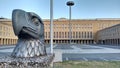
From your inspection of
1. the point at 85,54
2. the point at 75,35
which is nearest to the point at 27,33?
the point at 85,54

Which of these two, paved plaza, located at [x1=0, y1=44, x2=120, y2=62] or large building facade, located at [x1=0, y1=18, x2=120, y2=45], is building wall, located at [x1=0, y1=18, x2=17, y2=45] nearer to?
large building facade, located at [x1=0, y1=18, x2=120, y2=45]

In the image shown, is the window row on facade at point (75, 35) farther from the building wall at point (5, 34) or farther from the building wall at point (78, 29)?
the building wall at point (5, 34)

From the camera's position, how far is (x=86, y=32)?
377 feet

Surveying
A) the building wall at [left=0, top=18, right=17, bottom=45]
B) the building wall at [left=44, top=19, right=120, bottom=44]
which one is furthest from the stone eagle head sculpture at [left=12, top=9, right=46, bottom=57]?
the building wall at [left=44, top=19, right=120, bottom=44]

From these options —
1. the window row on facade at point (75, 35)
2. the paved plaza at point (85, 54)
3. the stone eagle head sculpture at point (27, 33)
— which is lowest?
the window row on facade at point (75, 35)

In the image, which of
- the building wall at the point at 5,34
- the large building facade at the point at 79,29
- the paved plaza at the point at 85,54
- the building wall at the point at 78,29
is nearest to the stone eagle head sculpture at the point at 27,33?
the paved plaza at the point at 85,54

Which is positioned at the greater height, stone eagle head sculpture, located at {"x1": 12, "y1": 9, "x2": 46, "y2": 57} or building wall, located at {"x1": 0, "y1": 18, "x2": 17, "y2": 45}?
stone eagle head sculpture, located at {"x1": 12, "y1": 9, "x2": 46, "y2": 57}

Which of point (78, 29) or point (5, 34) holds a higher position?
point (78, 29)

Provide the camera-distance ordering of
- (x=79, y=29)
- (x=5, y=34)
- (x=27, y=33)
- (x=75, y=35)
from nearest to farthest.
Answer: (x=27, y=33)
(x=5, y=34)
(x=75, y=35)
(x=79, y=29)

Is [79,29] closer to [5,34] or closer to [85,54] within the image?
[5,34]

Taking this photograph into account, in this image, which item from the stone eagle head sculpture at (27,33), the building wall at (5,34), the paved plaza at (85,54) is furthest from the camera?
the building wall at (5,34)

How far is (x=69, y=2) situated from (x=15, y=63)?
19551 millimetres

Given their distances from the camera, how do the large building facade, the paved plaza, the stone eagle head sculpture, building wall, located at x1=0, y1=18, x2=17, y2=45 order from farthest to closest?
the large building facade → building wall, located at x1=0, y1=18, x2=17, y2=45 → the paved plaza → the stone eagle head sculpture

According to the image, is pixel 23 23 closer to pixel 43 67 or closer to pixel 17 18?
pixel 17 18
